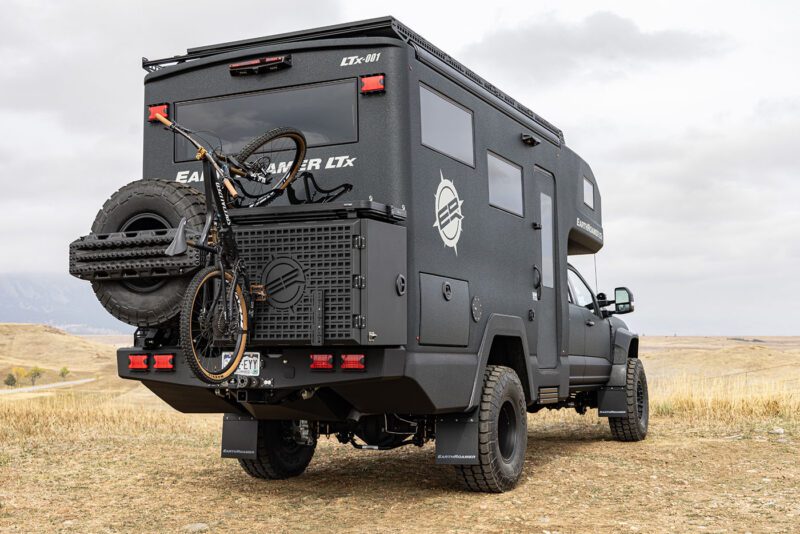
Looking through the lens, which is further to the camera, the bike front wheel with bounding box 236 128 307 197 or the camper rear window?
the camper rear window

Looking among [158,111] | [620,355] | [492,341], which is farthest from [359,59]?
[620,355]

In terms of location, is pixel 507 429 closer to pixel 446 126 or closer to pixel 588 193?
pixel 446 126

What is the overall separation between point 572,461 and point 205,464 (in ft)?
12.1

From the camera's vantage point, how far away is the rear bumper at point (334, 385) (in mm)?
6430

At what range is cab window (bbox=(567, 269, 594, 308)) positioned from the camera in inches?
418

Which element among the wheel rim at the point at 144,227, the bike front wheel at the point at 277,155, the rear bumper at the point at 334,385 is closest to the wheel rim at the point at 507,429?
the rear bumper at the point at 334,385

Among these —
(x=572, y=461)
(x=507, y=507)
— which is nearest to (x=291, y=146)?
(x=507, y=507)

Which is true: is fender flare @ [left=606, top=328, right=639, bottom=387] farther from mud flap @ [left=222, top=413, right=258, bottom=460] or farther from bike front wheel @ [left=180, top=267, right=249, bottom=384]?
bike front wheel @ [left=180, top=267, right=249, bottom=384]

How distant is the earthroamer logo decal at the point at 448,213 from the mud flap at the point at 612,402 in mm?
4858

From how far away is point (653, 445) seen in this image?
35.9 feet

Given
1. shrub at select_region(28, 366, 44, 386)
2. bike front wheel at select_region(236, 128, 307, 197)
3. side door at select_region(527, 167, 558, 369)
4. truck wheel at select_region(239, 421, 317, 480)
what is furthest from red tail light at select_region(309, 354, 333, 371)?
shrub at select_region(28, 366, 44, 386)

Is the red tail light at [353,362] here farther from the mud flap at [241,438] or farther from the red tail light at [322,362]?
the mud flap at [241,438]

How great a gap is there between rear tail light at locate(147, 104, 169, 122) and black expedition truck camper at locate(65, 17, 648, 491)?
3cm

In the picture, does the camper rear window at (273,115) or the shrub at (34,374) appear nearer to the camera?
the camper rear window at (273,115)
